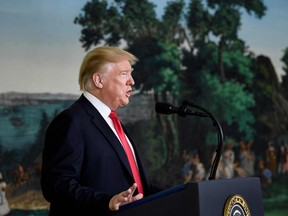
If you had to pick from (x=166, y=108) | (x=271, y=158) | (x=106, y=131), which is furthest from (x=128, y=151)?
(x=271, y=158)

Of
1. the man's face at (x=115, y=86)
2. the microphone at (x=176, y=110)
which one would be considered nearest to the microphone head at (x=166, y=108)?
the microphone at (x=176, y=110)

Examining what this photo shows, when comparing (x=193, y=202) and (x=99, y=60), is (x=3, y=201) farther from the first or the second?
(x=193, y=202)

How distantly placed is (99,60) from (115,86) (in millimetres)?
167

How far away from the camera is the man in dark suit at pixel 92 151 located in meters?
3.15

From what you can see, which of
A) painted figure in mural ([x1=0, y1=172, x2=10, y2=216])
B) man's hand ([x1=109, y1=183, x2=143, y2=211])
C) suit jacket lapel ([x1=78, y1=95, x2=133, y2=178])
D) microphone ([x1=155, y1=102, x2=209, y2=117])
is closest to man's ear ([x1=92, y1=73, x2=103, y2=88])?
suit jacket lapel ([x1=78, y1=95, x2=133, y2=178])

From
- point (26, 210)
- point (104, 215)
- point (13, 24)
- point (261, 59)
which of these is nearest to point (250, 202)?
point (104, 215)

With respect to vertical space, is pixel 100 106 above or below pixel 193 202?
above

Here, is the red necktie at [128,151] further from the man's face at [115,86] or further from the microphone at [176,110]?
the microphone at [176,110]

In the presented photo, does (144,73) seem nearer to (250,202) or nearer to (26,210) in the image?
(26,210)

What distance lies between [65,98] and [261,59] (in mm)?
3025

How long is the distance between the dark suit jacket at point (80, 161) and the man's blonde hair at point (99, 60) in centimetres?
20

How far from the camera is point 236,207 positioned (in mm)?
3123

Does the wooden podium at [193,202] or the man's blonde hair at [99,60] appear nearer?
the wooden podium at [193,202]

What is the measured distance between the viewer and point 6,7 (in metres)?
7.86
